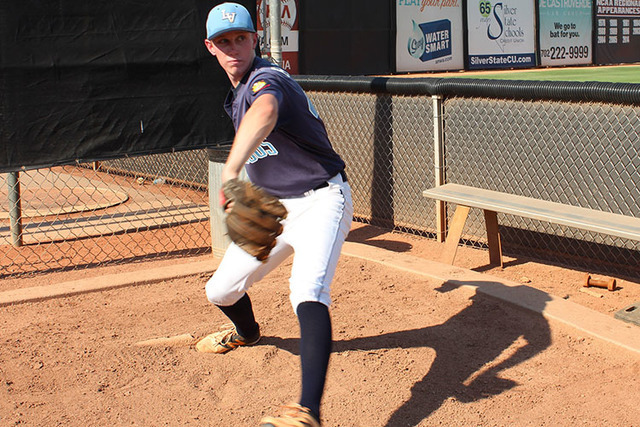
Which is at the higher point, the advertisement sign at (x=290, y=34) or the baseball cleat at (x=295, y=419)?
the advertisement sign at (x=290, y=34)

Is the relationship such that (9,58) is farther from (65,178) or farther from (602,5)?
(602,5)

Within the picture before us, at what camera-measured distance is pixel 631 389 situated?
141 inches

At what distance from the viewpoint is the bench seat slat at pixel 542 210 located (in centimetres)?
472

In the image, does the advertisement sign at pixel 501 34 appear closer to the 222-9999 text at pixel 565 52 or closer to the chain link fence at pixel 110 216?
the 222-9999 text at pixel 565 52

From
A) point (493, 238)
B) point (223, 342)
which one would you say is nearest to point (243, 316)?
point (223, 342)

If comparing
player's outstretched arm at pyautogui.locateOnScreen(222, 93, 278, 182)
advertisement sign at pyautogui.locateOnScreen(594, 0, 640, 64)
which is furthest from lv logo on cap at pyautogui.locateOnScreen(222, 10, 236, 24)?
advertisement sign at pyautogui.locateOnScreen(594, 0, 640, 64)

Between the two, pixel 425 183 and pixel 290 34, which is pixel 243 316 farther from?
pixel 290 34

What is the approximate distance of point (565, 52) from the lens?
2616 cm

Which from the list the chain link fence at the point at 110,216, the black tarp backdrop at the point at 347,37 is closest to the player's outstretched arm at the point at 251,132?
the chain link fence at the point at 110,216

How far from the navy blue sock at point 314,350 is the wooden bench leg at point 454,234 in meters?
2.83

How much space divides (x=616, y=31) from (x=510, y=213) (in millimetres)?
25069

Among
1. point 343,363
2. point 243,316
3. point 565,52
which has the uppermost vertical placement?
point 565,52

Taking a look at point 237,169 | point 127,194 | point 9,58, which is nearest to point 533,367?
point 237,169

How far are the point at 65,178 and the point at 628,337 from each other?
7681 millimetres
